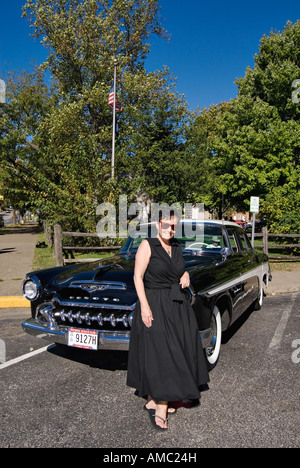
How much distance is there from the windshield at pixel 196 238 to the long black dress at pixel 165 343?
2113mm

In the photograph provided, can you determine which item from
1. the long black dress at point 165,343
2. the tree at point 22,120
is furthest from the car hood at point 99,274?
the tree at point 22,120

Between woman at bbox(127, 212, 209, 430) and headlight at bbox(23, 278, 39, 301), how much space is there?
1.69 metres

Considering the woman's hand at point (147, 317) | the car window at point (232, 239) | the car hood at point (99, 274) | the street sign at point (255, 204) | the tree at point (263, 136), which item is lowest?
the woman's hand at point (147, 317)

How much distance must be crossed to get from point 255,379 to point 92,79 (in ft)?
77.9

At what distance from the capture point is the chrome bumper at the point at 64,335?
10.8 ft

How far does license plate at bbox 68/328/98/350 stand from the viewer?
3.40 metres

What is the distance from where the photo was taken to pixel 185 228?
17.1 feet

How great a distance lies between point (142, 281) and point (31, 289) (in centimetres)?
191

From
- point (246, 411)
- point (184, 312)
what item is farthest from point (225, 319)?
point (184, 312)

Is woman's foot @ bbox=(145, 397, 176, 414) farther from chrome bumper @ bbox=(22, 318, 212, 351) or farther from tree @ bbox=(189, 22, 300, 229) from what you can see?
tree @ bbox=(189, 22, 300, 229)

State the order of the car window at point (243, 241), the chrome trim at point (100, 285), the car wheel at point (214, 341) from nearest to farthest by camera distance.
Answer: the chrome trim at point (100, 285), the car wheel at point (214, 341), the car window at point (243, 241)

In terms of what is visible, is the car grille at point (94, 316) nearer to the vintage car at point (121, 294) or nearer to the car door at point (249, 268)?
the vintage car at point (121, 294)

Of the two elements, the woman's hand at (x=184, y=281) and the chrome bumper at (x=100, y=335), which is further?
the chrome bumper at (x=100, y=335)

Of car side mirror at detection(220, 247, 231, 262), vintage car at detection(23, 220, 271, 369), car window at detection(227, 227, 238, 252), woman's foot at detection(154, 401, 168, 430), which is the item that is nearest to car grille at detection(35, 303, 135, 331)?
vintage car at detection(23, 220, 271, 369)
